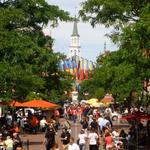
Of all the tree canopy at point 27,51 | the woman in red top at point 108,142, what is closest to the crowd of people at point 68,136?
the woman in red top at point 108,142

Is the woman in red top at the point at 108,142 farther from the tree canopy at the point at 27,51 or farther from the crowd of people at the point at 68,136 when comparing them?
the tree canopy at the point at 27,51

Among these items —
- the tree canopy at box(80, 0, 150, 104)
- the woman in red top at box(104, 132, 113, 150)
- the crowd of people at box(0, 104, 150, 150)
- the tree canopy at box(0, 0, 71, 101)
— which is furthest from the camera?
the tree canopy at box(0, 0, 71, 101)

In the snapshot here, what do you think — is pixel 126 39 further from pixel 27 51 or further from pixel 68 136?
pixel 27 51

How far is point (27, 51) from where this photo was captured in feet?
118

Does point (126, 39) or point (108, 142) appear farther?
point (108, 142)

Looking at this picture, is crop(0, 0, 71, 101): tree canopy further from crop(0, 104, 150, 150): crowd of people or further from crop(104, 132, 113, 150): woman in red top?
crop(104, 132, 113, 150): woman in red top

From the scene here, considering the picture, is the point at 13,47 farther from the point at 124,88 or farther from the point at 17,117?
the point at 17,117

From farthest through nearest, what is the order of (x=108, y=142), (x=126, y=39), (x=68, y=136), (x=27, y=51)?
(x=27, y=51) < (x=68, y=136) < (x=108, y=142) < (x=126, y=39)

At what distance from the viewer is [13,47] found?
35.0 metres

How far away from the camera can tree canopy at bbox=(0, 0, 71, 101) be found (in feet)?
113

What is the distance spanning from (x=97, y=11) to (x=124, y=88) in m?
4.21

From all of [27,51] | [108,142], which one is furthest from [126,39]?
[27,51]

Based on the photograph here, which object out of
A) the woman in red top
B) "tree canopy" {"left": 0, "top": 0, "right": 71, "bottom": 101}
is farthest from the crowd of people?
"tree canopy" {"left": 0, "top": 0, "right": 71, "bottom": 101}

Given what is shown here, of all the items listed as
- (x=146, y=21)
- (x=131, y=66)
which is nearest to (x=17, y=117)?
(x=131, y=66)
